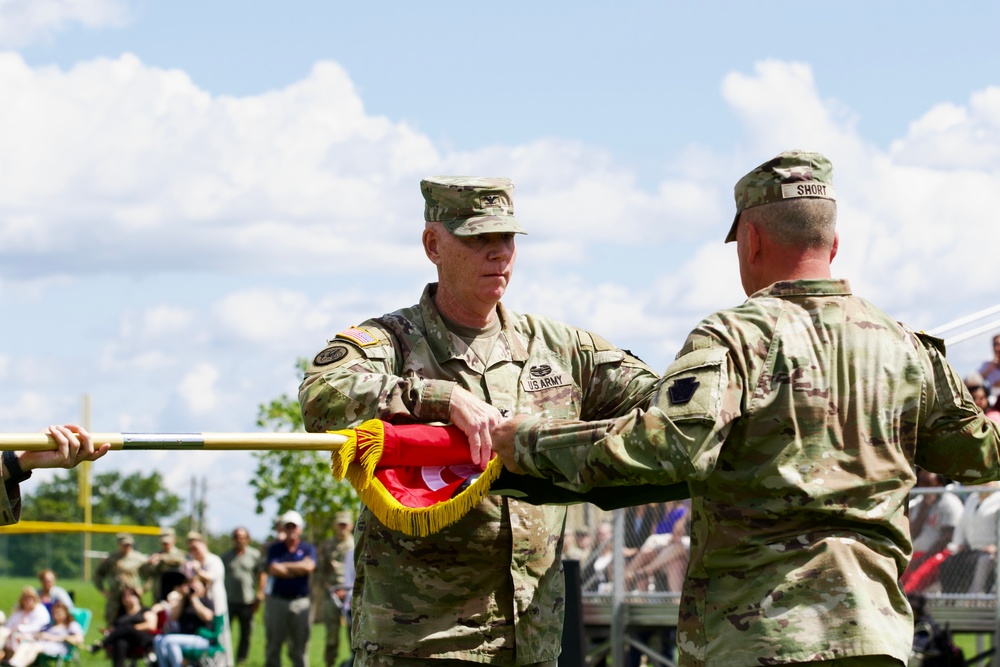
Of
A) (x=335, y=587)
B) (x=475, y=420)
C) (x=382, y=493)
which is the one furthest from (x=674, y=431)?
(x=335, y=587)

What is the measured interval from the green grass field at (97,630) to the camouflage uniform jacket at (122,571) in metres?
0.69

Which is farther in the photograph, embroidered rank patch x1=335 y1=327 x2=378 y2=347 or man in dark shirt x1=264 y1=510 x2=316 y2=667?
man in dark shirt x1=264 y1=510 x2=316 y2=667

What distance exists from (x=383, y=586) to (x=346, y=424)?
1.92ft

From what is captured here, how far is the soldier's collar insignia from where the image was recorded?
3.92 metres

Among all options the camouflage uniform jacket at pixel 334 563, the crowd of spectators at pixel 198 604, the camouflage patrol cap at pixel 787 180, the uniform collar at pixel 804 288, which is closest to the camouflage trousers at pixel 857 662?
A: the uniform collar at pixel 804 288

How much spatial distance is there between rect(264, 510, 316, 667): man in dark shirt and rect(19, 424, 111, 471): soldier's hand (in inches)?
513

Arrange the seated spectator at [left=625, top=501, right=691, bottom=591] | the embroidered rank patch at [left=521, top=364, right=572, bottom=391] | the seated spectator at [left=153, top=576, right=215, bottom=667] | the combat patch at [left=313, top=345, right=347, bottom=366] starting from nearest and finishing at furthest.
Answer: the combat patch at [left=313, top=345, right=347, bottom=366] < the embroidered rank patch at [left=521, top=364, right=572, bottom=391] < the seated spectator at [left=625, top=501, right=691, bottom=591] < the seated spectator at [left=153, top=576, right=215, bottom=667]

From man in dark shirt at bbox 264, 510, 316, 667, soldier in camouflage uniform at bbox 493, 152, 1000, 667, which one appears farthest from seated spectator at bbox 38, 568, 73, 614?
soldier in camouflage uniform at bbox 493, 152, 1000, 667

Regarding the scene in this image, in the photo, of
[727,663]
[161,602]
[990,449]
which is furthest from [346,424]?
[161,602]

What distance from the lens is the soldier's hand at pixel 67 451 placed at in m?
4.38

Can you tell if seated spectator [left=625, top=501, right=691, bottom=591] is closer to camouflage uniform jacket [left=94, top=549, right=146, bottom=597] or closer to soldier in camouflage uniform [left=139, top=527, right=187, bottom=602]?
soldier in camouflage uniform [left=139, top=527, right=187, bottom=602]

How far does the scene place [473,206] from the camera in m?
5.26

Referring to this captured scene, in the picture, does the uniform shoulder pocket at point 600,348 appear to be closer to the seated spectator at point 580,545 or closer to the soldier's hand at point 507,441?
the soldier's hand at point 507,441

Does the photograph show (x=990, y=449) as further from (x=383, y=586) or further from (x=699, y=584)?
(x=383, y=586)
